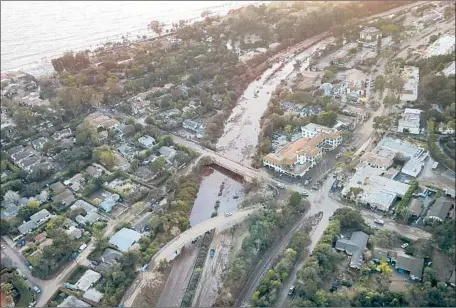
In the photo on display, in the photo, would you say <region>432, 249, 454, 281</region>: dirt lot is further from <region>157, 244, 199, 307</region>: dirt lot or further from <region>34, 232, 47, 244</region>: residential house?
<region>34, 232, 47, 244</region>: residential house

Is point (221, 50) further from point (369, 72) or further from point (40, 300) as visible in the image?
point (40, 300)

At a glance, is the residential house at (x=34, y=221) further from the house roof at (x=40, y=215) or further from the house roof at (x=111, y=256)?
the house roof at (x=111, y=256)

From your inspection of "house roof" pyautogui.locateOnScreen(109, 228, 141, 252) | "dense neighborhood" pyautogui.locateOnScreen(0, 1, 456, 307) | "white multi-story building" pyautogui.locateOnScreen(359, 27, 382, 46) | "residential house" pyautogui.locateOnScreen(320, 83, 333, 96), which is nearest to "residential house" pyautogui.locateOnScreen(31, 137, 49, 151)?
"dense neighborhood" pyautogui.locateOnScreen(0, 1, 456, 307)

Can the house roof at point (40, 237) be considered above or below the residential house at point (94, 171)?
below

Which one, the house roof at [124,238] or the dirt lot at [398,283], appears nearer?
the dirt lot at [398,283]

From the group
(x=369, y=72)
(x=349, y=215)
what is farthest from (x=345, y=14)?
(x=349, y=215)

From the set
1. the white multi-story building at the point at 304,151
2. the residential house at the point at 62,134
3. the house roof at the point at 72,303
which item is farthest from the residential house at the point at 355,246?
the residential house at the point at 62,134
